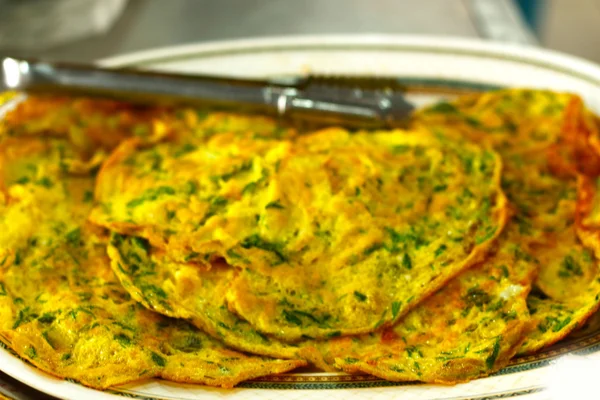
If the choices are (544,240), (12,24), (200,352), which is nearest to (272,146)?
(200,352)

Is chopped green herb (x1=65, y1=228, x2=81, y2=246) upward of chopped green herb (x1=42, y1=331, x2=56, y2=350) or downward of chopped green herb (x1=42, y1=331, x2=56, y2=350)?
upward

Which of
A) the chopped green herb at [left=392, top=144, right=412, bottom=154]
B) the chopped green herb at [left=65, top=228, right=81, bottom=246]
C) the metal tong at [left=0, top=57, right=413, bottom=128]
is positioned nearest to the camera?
the chopped green herb at [left=65, top=228, right=81, bottom=246]

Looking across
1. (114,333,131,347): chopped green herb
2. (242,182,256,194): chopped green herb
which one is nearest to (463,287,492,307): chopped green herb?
(242,182,256,194): chopped green herb

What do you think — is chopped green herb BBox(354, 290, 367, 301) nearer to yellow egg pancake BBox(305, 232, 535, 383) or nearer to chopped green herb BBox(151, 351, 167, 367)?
yellow egg pancake BBox(305, 232, 535, 383)

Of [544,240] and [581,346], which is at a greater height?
[544,240]

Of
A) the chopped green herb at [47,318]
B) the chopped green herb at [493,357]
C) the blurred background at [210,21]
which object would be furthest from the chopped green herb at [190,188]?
the blurred background at [210,21]

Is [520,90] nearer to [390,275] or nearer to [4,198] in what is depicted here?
[390,275]

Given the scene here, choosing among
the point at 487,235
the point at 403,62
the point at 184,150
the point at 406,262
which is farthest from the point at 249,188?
the point at 403,62
